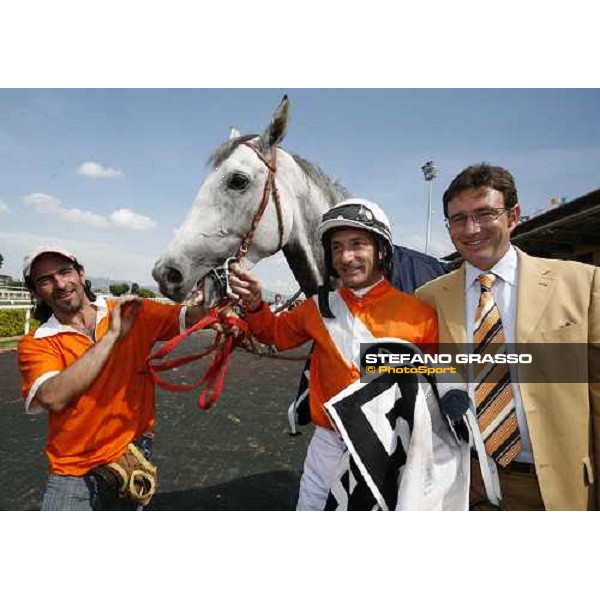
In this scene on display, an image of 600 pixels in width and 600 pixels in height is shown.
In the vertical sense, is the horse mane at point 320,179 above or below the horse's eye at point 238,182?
above

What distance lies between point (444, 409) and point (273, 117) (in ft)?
6.44

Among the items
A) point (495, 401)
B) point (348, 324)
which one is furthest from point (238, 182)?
point (495, 401)

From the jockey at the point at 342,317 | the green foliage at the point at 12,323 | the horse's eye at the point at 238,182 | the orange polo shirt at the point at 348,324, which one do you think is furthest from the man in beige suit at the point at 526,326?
the green foliage at the point at 12,323

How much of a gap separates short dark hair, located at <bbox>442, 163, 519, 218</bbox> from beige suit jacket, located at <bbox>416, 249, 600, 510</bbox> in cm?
43

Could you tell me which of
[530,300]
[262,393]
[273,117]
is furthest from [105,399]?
[262,393]

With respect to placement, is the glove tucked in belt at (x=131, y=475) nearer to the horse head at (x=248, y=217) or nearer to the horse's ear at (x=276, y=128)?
the horse head at (x=248, y=217)

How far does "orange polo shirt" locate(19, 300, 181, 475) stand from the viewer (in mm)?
1825

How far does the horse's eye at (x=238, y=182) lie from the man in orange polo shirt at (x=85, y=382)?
763mm

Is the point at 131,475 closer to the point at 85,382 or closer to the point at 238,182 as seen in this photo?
the point at 85,382

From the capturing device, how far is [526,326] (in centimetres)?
167

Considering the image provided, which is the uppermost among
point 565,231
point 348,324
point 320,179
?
point 565,231

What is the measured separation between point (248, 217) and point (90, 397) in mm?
1292

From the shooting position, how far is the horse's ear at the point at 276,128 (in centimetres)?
237

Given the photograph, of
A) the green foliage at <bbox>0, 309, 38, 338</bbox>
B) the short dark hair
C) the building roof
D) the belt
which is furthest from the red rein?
the green foliage at <bbox>0, 309, 38, 338</bbox>
